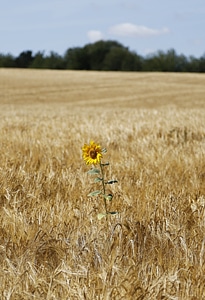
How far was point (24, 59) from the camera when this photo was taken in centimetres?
6825

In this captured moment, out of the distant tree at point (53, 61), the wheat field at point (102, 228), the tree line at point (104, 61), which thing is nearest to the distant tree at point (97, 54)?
the tree line at point (104, 61)

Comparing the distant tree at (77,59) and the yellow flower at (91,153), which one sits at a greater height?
the yellow flower at (91,153)

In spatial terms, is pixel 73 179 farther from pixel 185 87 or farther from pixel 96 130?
pixel 185 87

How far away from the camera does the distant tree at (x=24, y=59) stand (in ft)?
221

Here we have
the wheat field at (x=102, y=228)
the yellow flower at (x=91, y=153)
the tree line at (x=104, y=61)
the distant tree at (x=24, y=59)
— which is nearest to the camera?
the wheat field at (x=102, y=228)

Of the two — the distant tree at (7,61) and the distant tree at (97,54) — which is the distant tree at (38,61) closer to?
the distant tree at (7,61)

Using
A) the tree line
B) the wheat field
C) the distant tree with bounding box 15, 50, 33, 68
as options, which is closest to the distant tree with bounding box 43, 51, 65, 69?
the tree line

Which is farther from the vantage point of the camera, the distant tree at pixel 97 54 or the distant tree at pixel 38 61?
the distant tree at pixel 97 54

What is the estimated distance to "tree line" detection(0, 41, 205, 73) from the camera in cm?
6412

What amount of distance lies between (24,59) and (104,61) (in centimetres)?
1012

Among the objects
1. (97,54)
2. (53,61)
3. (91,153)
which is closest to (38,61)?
(53,61)

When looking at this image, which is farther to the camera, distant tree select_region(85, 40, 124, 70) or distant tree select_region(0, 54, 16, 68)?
distant tree select_region(85, 40, 124, 70)

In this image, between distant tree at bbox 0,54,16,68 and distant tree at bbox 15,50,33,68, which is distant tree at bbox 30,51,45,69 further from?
distant tree at bbox 0,54,16,68

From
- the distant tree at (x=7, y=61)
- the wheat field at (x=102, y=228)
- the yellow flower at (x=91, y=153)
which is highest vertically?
the yellow flower at (x=91, y=153)
